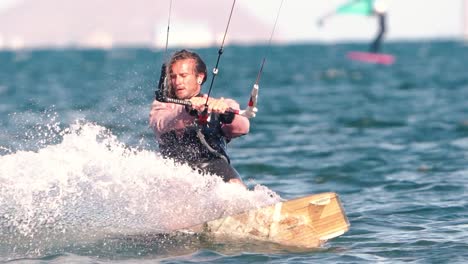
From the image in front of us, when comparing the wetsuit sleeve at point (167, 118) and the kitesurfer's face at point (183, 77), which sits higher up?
the kitesurfer's face at point (183, 77)

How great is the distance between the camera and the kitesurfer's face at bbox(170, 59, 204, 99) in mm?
8703

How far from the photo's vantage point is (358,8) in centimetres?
5628

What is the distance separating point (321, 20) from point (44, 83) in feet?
53.6

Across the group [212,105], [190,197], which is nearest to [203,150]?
[190,197]

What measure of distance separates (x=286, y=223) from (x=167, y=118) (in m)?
1.38

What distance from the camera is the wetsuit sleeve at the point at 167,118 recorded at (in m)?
8.63

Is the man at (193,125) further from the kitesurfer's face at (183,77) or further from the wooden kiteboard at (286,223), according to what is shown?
the wooden kiteboard at (286,223)

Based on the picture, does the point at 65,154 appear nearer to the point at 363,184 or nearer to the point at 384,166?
the point at 363,184

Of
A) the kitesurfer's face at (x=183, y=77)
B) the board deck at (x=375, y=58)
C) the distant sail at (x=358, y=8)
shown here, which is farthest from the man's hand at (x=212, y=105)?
the board deck at (x=375, y=58)

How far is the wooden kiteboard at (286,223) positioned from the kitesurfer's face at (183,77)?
1.16m

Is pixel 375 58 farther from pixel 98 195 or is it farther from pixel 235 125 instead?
pixel 235 125

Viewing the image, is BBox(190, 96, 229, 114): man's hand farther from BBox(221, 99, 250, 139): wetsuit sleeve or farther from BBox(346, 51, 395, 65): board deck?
BBox(346, 51, 395, 65): board deck

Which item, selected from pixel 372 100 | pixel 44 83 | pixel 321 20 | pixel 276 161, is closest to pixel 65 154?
pixel 276 161

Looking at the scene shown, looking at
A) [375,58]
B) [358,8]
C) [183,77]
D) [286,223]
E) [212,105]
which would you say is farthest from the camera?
[375,58]
